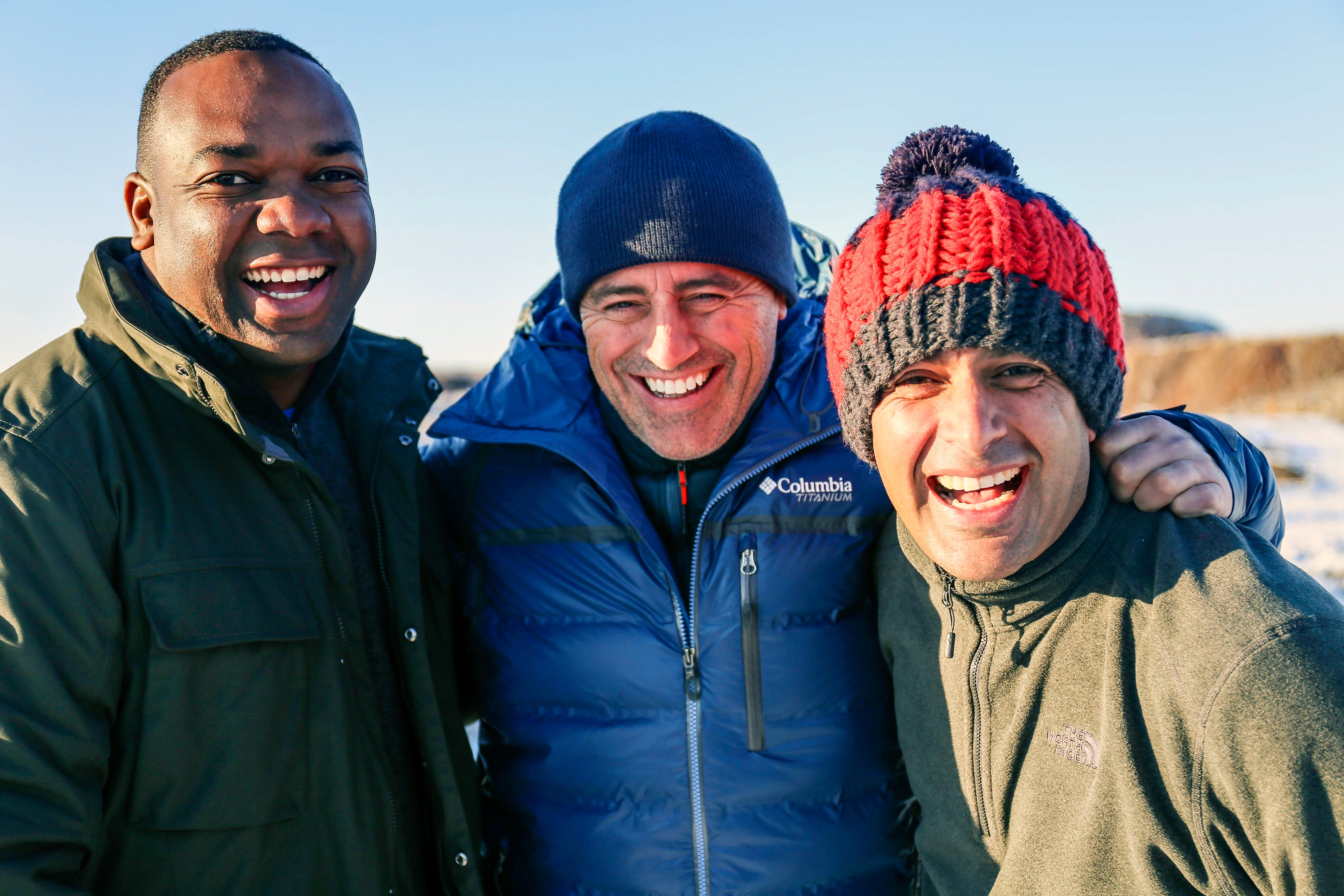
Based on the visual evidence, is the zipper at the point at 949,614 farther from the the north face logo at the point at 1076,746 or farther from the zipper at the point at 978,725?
the the north face logo at the point at 1076,746

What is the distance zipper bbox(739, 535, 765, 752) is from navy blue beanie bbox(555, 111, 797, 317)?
0.89m


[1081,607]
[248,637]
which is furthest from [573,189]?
[1081,607]

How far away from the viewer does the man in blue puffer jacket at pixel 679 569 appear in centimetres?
217

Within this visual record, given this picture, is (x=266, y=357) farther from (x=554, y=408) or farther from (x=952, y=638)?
(x=952, y=638)

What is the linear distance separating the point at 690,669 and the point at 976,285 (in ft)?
3.84

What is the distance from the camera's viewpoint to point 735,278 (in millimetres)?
2457

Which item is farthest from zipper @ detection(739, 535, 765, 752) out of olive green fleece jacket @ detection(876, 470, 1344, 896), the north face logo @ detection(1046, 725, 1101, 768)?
the north face logo @ detection(1046, 725, 1101, 768)

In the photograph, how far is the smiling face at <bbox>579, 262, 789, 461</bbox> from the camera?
2379 millimetres

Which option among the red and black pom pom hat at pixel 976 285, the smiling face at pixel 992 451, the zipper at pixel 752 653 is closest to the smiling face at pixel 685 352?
the zipper at pixel 752 653

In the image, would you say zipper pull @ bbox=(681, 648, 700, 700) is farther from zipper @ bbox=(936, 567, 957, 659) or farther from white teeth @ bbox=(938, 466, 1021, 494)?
white teeth @ bbox=(938, 466, 1021, 494)

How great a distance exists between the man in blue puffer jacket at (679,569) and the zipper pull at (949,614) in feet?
1.25

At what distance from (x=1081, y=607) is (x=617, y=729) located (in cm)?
118

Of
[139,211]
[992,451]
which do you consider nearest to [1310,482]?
[992,451]

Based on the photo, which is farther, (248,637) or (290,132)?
(290,132)
